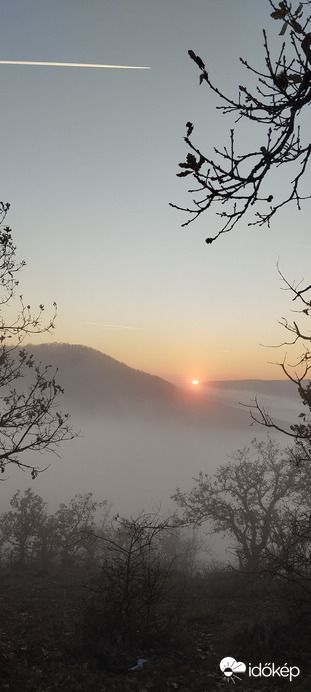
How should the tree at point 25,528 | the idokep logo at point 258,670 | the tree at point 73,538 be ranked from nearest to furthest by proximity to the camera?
the idokep logo at point 258,670, the tree at point 73,538, the tree at point 25,528

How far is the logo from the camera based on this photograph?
9.26 m

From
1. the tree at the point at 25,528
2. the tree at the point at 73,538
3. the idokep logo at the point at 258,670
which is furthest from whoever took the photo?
the tree at the point at 25,528

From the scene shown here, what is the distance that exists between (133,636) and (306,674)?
4.61 m

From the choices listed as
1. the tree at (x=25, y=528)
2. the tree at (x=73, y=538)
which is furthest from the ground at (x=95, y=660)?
the tree at (x=25, y=528)

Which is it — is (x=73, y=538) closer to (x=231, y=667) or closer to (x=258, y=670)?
(x=231, y=667)

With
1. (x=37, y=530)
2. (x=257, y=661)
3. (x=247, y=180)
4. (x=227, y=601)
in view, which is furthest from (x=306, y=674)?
(x=37, y=530)

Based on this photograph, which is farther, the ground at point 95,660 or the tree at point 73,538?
the tree at point 73,538

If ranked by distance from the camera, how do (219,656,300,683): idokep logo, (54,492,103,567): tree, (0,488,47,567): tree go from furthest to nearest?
1. (0,488,47,567): tree
2. (54,492,103,567): tree
3. (219,656,300,683): idokep logo

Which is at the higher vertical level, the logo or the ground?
the ground

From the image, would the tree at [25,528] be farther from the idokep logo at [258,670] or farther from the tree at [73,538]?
the idokep logo at [258,670]

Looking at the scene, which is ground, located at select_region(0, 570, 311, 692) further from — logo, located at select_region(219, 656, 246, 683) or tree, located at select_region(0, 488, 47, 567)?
tree, located at select_region(0, 488, 47, 567)

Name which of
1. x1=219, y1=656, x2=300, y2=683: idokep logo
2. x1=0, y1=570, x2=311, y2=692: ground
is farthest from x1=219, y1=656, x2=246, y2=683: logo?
x1=0, y1=570, x2=311, y2=692: ground

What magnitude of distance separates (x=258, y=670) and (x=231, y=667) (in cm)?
71

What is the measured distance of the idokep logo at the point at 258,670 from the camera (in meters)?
9.22
